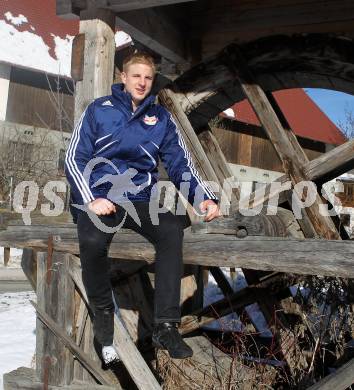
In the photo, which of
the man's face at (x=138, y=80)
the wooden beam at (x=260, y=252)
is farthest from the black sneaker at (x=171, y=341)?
the man's face at (x=138, y=80)

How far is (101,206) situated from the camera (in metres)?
2.81

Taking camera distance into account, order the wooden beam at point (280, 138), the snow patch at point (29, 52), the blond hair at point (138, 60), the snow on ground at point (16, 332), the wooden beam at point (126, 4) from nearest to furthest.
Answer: the blond hair at point (138, 60)
the wooden beam at point (126, 4)
the wooden beam at point (280, 138)
the snow on ground at point (16, 332)
the snow patch at point (29, 52)

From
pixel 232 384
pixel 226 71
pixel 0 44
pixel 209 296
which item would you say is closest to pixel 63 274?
pixel 232 384

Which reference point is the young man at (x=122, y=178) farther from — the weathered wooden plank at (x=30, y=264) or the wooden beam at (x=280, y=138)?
the wooden beam at (x=280, y=138)

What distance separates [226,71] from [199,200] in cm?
213

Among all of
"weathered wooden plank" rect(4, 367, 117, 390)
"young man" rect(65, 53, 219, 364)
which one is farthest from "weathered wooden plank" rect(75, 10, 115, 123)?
"weathered wooden plank" rect(4, 367, 117, 390)

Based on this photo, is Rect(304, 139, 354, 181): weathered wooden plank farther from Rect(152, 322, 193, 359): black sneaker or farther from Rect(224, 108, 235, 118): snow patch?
Rect(224, 108, 235, 118): snow patch

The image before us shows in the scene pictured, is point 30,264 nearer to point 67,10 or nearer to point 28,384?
point 28,384

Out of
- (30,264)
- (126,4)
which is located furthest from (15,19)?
(30,264)

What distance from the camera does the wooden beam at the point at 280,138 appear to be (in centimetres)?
431

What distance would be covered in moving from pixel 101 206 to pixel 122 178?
11.2 inches

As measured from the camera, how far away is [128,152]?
3.07 metres

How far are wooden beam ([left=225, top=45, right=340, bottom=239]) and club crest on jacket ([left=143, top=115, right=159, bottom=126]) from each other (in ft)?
5.05

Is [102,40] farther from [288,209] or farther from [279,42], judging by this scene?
[288,209]
